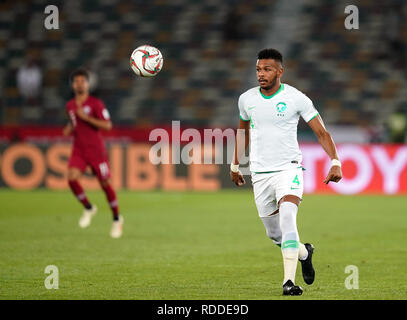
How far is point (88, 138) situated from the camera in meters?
13.5

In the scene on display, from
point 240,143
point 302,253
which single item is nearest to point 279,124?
point 240,143

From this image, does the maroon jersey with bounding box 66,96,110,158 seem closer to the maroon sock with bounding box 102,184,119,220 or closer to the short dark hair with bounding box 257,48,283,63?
the maroon sock with bounding box 102,184,119,220

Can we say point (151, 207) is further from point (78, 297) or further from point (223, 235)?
point (78, 297)

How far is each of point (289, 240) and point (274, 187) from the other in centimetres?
59

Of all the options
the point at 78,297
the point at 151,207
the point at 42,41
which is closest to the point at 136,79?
the point at 42,41

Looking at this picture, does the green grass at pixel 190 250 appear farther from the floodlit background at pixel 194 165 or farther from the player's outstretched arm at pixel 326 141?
the player's outstretched arm at pixel 326 141

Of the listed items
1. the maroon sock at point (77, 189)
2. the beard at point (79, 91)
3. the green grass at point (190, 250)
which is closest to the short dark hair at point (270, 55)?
the green grass at point (190, 250)

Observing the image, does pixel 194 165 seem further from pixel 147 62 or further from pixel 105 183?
pixel 147 62

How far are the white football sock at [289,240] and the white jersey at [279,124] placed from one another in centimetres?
45

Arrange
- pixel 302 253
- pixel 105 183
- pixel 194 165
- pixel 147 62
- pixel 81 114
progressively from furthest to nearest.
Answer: pixel 194 165 → pixel 105 183 → pixel 81 114 → pixel 147 62 → pixel 302 253

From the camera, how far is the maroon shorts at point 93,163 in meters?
13.4

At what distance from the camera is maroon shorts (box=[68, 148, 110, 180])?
13.4 meters

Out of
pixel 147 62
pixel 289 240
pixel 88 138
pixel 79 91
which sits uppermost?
pixel 79 91

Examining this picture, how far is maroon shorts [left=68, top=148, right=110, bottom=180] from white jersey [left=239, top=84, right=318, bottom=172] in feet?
18.1
